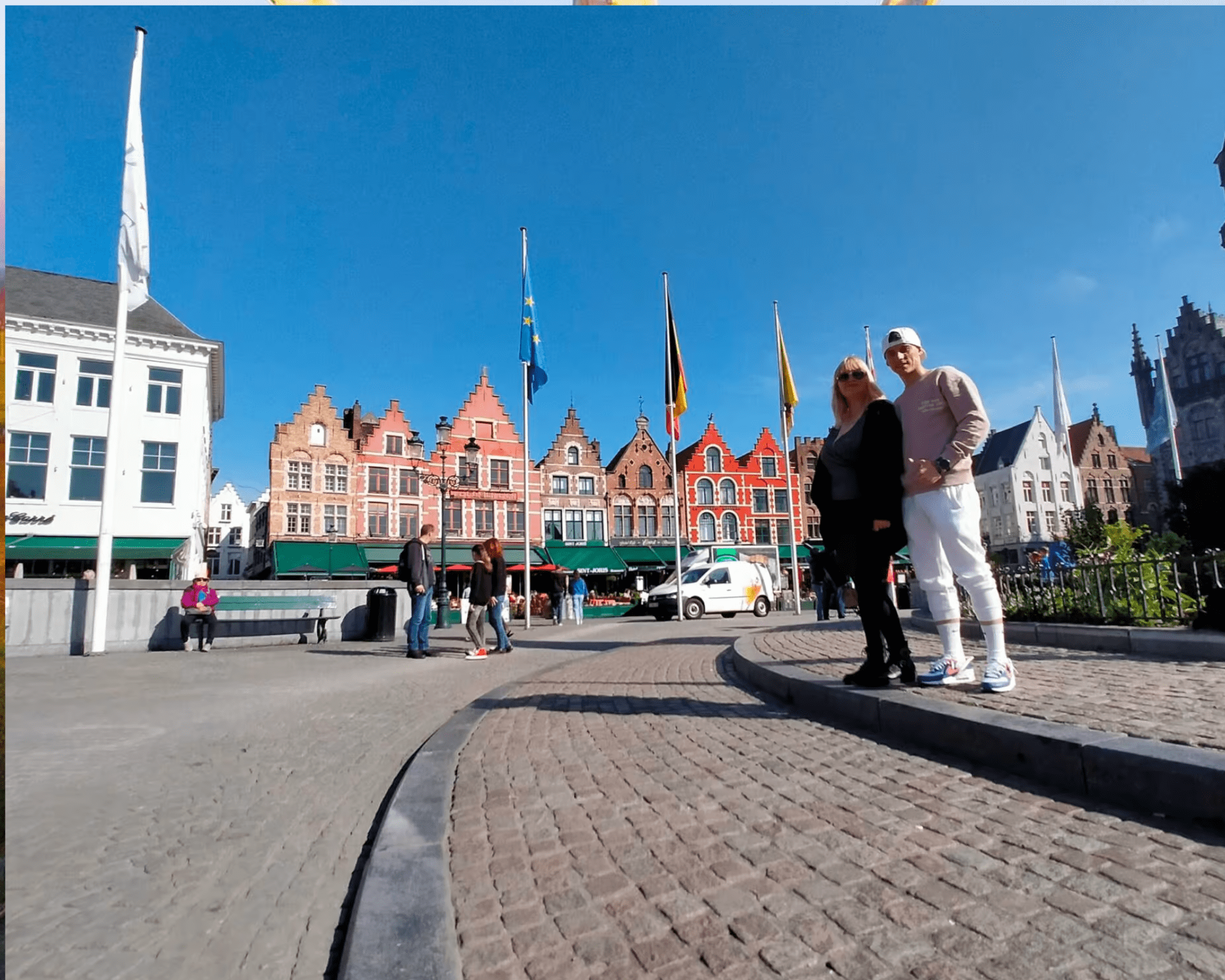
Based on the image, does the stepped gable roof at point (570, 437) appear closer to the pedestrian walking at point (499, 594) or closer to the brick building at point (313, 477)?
the brick building at point (313, 477)

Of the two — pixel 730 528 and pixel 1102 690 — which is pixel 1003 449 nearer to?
pixel 730 528

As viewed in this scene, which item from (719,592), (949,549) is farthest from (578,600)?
(949,549)

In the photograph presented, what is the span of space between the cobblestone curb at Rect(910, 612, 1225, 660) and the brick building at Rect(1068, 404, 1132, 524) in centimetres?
6525

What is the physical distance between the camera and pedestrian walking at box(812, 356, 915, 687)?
12.8 ft

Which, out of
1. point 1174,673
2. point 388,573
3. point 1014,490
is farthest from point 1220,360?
point 1174,673

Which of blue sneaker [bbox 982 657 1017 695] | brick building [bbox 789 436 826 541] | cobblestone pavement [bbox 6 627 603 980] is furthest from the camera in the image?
brick building [bbox 789 436 826 541]

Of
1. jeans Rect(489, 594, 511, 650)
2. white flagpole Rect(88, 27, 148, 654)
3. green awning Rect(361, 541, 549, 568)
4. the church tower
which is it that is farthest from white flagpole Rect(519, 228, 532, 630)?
the church tower

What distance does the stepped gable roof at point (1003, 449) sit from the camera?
59688 millimetres

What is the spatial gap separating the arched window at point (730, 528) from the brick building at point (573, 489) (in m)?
8.29

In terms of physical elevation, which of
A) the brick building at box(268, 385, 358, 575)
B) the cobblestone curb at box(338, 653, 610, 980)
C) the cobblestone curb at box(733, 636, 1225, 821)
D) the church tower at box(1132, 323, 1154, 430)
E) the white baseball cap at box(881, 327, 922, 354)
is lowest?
the cobblestone curb at box(338, 653, 610, 980)

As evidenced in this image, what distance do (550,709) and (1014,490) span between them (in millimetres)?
64117

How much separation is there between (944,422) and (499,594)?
23.7ft

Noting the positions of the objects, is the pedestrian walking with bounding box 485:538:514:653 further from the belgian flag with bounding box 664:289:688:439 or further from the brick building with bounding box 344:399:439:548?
the brick building with bounding box 344:399:439:548

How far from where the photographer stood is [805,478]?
4884 centimetres
